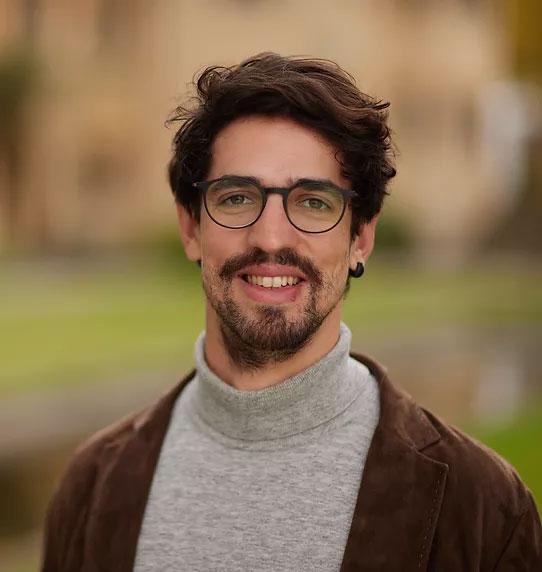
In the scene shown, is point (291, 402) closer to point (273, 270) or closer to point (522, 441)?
point (273, 270)

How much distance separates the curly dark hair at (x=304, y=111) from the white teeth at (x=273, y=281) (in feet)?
0.74

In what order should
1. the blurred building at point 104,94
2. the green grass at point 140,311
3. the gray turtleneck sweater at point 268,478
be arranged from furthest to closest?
the blurred building at point 104,94
the green grass at point 140,311
the gray turtleneck sweater at point 268,478

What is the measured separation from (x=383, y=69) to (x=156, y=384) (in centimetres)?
2278

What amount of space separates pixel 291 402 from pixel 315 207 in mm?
459

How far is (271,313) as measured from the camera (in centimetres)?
227


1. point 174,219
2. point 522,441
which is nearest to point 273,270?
point 522,441

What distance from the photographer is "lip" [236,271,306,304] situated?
7.41 ft

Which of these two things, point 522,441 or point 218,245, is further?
point 522,441

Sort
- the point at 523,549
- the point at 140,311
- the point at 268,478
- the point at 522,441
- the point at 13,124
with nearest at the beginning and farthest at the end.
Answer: the point at 523,549, the point at 268,478, the point at 522,441, the point at 140,311, the point at 13,124

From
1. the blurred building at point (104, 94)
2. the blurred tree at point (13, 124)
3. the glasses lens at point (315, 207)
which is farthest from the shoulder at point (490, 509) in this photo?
the blurred tree at point (13, 124)

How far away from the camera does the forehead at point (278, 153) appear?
2240 millimetres

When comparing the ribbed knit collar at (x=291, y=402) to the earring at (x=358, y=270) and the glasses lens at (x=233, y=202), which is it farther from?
the glasses lens at (x=233, y=202)

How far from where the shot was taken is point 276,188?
222 cm

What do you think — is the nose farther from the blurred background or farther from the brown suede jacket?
the blurred background
